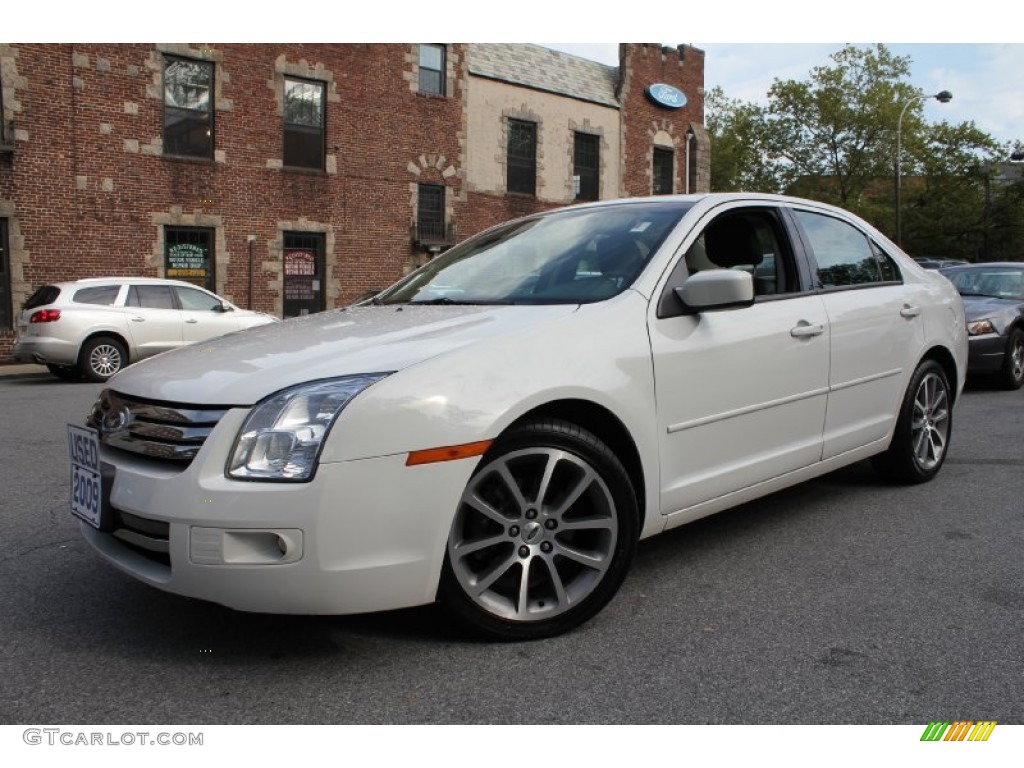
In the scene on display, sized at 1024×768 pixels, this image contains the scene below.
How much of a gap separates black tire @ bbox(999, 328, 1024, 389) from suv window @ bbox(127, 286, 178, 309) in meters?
11.4

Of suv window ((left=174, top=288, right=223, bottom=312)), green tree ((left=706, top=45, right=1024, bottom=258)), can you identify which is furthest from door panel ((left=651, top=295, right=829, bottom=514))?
green tree ((left=706, top=45, right=1024, bottom=258))

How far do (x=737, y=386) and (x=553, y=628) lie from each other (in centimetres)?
130

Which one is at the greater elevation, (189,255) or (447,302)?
(189,255)

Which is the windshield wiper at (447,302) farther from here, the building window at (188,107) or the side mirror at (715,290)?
the building window at (188,107)

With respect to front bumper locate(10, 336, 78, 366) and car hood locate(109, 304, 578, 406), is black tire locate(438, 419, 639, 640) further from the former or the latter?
front bumper locate(10, 336, 78, 366)

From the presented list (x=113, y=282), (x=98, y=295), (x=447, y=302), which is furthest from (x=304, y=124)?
(x=447, y=302)

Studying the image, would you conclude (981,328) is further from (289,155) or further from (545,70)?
(545,70)

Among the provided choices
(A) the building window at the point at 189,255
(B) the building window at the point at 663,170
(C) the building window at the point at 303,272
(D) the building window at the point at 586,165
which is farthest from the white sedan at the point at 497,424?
(B) the building window at the point at 663,170

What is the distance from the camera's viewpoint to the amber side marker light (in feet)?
8.68

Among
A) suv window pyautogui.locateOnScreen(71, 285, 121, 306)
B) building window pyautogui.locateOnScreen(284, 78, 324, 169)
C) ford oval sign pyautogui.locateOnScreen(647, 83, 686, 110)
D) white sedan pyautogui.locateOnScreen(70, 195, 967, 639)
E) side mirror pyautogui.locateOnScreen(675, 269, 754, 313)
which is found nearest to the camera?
white sedan pyautogui.locateOnScreen(70, 195, 967, 639)

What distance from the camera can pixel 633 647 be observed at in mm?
2902

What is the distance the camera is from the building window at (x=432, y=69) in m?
20.5

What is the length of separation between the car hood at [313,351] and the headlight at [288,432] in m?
0.05
